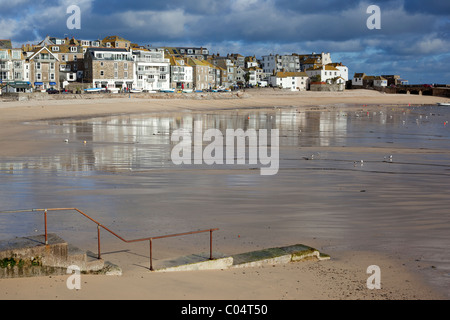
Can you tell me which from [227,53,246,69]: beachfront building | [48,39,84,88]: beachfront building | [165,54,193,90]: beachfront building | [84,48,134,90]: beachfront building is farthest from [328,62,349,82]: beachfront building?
[48,39,84,88]: beachfront building

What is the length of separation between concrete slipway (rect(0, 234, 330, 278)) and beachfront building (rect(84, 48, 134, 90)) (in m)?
79.8

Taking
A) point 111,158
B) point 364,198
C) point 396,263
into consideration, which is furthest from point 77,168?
point 396,263

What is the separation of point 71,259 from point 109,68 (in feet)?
276

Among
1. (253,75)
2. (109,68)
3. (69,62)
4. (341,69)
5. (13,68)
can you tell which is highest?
(341,69)

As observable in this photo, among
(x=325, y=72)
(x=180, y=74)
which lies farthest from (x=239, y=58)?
(x=180, y=74)

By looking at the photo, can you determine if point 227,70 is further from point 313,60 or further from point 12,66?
point 12,66

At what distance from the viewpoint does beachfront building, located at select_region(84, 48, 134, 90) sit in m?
85.9

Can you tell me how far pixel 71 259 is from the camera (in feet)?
21.9

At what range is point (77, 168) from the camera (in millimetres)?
16953

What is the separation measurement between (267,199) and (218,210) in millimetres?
1681

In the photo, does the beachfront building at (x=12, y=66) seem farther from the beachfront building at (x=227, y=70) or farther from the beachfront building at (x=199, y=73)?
the beachfront building at (x=227, y=70)

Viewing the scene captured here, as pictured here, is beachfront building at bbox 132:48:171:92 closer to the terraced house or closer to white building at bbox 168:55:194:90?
white building at bbox 168:55:194:90
